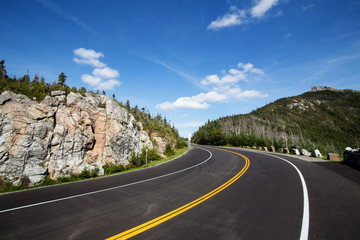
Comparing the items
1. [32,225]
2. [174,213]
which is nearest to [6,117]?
[32,225]

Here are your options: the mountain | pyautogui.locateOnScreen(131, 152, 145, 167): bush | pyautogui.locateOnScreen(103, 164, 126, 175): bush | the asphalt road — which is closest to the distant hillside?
pyautogui.locateOnScreen(131, 152, 145, 167): bush

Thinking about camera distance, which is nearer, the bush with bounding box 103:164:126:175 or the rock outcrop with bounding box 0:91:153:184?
the rock outcrop with bounding box 0:91:153:184

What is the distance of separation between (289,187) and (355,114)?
691 ft

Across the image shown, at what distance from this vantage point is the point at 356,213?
4688 millimetres

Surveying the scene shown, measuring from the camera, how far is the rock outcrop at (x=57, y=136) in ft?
36.3

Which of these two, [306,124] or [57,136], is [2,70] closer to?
[57,136]

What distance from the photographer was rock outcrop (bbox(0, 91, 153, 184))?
11.1 m

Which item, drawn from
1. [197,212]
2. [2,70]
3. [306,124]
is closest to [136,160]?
[197,212]

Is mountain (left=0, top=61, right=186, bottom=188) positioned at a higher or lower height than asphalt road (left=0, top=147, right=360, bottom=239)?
higher

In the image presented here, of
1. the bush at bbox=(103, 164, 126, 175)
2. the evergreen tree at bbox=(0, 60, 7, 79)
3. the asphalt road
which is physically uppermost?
the evergreen tree at bbox=(0, 60, 7, 79)

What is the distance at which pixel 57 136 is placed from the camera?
13305mm

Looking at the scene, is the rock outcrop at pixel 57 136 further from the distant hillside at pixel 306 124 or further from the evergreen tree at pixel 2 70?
the distant hillside at pixel 306 124

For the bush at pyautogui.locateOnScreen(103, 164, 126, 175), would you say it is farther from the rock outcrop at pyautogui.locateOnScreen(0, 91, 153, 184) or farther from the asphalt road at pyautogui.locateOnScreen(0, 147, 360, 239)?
the asphalt road at pyautogui.locateOnScreen(0, 147, 360, 239)

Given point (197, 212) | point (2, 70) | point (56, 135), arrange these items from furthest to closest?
point (2, 70)
point (56, 135)
point (197, 212)
